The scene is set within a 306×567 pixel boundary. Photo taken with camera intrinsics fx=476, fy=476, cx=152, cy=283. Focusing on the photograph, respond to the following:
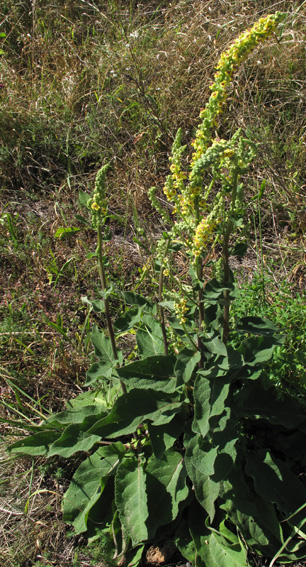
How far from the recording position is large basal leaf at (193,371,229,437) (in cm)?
196

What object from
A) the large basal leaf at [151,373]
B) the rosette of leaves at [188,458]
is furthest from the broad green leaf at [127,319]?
the large basal leaf at [151,373]

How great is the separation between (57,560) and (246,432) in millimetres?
1167

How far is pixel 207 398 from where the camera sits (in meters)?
2.02

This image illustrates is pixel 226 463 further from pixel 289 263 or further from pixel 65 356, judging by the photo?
pixel 289 263

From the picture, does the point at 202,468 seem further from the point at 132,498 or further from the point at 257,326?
the point at 257,326

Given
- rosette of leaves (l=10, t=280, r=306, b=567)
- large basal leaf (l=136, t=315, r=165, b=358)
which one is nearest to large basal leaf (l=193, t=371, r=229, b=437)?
rosette of leaves (l=10, t=280, r=306, b=567)

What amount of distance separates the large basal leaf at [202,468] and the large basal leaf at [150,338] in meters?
0.52

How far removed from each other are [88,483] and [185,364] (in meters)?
0.91

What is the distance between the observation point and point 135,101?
4.39 metres

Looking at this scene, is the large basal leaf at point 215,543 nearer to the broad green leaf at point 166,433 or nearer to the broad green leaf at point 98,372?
the broad green leaf at point 166,433

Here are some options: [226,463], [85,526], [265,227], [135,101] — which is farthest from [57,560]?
[135,101]

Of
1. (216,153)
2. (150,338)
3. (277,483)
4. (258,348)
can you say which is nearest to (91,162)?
(150,338)

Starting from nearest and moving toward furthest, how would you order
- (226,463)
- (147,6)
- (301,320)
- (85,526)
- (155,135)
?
(226,463) < (85,526) < (301,320) < (155,135) < (147,6)

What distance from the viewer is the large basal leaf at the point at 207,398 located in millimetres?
1958
